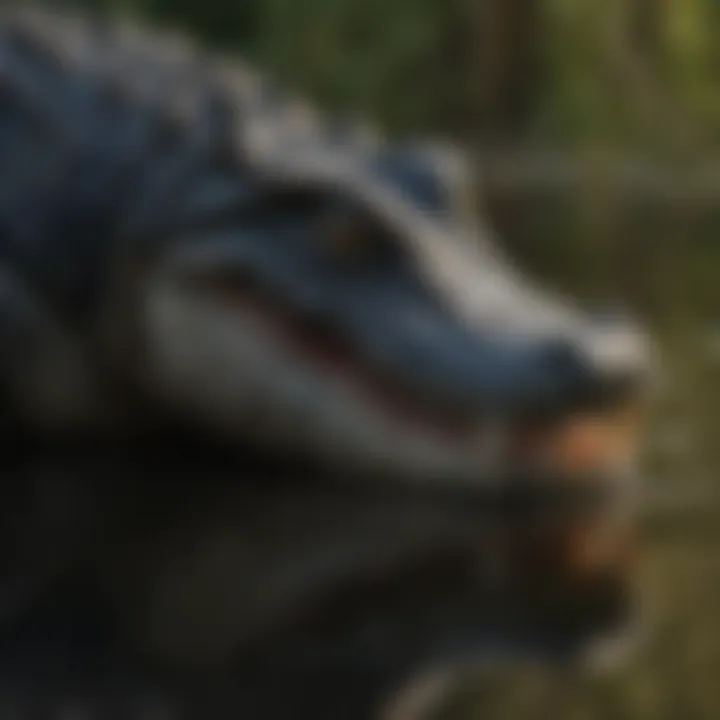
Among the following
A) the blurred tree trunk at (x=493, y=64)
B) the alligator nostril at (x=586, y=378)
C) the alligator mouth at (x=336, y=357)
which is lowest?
the alligator nostril at (x=586, y=378)

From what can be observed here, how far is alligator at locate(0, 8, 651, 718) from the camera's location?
158 cm

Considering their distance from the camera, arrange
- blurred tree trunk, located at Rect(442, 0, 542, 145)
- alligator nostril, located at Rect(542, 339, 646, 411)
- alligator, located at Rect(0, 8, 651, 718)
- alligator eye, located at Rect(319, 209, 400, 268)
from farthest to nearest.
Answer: blurred tree trunk, located at Rect(442, 0, 542, 145)
alligator eye, located at Rect(319, 209, 400, 268)
alligator nostril, located at Rect(542, 339, 646, 411)
alligator, located at Rect(0, 8, 651, 718)

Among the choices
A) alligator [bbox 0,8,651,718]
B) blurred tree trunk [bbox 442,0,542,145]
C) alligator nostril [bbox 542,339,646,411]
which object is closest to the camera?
alligator [bbox 0,8,651,718]

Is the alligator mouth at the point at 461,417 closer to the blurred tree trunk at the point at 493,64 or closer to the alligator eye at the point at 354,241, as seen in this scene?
the alligator eye at the point at 354,241

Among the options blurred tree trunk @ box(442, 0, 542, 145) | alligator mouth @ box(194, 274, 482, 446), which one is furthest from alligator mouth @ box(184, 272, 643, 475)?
blurred tree trunk @ box(442, 0, 542, 145)

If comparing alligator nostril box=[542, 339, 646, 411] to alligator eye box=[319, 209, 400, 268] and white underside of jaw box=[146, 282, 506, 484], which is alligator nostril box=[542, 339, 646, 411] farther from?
alligator eye box=[319, 209, 400, 268]

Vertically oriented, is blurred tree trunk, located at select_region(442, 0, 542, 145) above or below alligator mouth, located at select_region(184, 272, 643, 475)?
above

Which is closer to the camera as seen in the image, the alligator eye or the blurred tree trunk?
the alligator eye

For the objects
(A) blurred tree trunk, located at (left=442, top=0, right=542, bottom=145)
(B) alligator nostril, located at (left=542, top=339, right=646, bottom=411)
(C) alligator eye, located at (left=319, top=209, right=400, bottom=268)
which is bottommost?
(B) alligator nostril, located at (left=542, top=339, right=646, bottom=411)

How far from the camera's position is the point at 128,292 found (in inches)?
85.6

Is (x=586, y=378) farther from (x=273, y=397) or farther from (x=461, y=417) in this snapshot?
(x=273, y=397)

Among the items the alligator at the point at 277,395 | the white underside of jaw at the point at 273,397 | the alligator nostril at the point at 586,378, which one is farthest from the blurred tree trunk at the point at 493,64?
the alligator nostril at the point at 586,378

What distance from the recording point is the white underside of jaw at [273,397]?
1944mm

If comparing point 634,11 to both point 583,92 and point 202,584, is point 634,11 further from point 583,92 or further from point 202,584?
point 202,584
